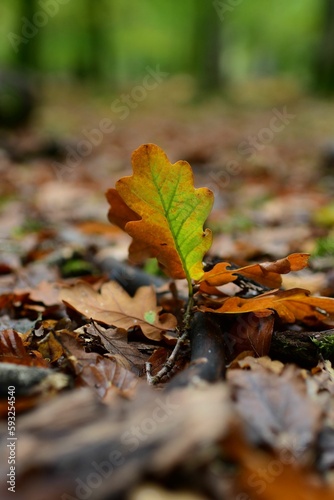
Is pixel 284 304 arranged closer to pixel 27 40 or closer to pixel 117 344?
pixel 117 344

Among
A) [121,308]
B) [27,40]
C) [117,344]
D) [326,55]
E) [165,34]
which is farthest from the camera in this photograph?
[165,34]

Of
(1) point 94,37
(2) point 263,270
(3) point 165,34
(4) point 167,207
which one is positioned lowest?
(2) point 263,270

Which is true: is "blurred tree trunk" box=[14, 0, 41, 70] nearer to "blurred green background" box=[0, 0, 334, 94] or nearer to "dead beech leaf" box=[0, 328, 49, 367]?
"blurred green background" box=[0, 0, 334, 94]

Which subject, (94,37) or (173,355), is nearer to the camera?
(173,355)

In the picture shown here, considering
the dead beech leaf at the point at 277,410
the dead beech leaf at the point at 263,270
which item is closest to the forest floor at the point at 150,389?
the dead beech leaf at the point at 277,410

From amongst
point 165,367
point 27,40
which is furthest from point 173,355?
point 27,40

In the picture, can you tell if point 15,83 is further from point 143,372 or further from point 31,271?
point 143,372

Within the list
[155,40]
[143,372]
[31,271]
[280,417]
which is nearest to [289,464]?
[280,417]

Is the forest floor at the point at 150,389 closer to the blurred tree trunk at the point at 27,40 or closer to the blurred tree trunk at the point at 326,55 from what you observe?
the blurred tree trunk at the point at 326,55
